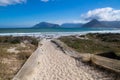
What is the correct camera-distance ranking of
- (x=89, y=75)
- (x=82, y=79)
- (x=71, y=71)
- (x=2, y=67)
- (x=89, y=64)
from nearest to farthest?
(x=82, y=79) < (x=89, y=75) < (x=71, y=71) < (x=2, y=67) < (x=89, y=64)

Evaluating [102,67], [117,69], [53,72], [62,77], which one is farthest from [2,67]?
[117,69]

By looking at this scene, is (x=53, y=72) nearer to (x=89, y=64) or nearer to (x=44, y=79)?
(x=44, y=79)

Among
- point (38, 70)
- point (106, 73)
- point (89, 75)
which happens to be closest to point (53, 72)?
point (38, 70)

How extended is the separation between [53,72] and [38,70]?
0.96m

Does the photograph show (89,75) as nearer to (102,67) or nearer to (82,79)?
(82,79)

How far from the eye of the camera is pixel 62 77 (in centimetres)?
952

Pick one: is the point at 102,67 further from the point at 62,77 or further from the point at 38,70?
the point at 38,70

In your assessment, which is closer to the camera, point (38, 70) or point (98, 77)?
point (98, 77)

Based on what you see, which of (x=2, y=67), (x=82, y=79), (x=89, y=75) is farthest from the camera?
(x=2, y=67)

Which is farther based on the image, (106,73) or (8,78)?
(106,73)

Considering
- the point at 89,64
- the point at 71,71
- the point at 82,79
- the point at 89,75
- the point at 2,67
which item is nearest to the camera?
the point at 82,79

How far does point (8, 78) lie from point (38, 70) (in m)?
2.10

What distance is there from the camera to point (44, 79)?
9.23 m

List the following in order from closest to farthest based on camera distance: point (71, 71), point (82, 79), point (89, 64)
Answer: point (82, 79) → point (71, 71) → point (89, 64)
